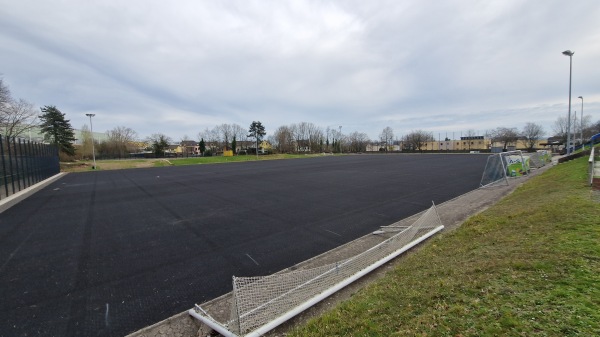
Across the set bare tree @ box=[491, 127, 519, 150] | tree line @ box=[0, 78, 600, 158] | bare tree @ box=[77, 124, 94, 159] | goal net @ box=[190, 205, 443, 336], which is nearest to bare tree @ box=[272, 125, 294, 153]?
tree line @ box=[0, 78, 600, 158]

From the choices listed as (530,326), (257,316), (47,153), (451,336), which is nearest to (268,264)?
(257,316)

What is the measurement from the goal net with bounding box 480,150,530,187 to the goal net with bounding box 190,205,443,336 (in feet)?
44.2

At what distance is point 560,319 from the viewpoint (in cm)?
245

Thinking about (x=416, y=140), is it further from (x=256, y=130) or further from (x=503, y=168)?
(x=503, y=168)

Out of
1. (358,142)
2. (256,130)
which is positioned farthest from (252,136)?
(358,142)

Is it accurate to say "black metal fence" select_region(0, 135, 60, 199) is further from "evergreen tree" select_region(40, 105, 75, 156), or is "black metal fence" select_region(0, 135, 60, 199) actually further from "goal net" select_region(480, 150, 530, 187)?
"evergreen tree" select_region(40, 105, 75, 156)

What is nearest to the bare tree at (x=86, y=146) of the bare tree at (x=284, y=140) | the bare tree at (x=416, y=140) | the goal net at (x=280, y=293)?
the bare tree at (x=284, y=140)

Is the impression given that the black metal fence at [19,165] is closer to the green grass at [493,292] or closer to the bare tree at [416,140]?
the green grass at [493,292]

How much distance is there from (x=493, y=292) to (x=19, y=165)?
23028 millimetres

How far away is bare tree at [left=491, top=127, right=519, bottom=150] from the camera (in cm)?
9536

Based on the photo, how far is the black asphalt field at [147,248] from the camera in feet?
13.4

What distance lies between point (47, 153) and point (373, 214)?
32.8 metres

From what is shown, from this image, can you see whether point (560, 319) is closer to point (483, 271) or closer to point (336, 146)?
point (483, 271)

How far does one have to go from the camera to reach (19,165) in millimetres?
15414
